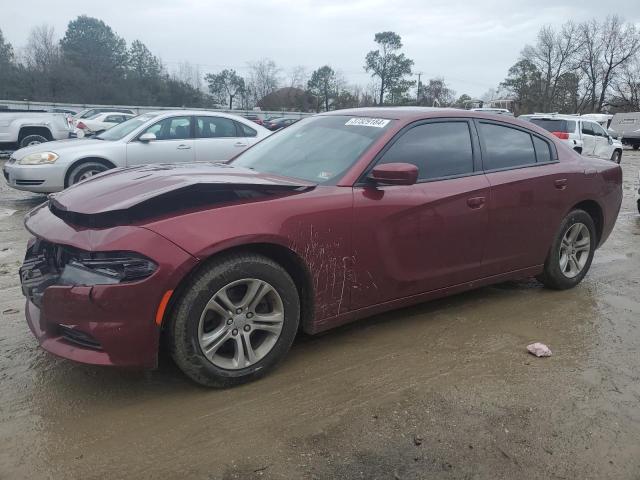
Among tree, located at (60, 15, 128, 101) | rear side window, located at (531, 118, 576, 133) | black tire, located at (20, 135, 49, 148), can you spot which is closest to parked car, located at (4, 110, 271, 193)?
black tire, located at (20, 135, 49, 148)

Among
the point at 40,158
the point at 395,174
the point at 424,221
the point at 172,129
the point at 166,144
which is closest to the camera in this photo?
the point at 395,174

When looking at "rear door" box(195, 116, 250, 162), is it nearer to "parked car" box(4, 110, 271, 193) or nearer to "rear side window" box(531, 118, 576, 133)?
"parked car" box(4, 110, 271, 193)

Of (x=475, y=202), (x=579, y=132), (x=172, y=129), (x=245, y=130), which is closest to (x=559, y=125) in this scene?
(x=579, y=132)

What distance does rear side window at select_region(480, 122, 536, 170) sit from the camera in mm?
4105

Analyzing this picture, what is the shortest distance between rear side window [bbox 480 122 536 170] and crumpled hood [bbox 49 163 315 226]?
161cm

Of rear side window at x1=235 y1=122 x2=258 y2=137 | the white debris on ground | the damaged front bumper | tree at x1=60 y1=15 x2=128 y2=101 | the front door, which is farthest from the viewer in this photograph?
tree at x1=60 y1=15 x2=128 y2=101

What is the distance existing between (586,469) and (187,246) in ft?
7.00

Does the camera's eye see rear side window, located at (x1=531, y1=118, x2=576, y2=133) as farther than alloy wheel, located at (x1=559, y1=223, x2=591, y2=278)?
Yes

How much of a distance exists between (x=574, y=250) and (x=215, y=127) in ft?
21.3

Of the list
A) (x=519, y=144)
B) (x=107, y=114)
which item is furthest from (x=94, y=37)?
(x=519, y=144)

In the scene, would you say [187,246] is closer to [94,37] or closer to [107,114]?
[107,114]

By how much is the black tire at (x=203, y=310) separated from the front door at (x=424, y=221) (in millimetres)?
492

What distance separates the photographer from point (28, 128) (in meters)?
15.0

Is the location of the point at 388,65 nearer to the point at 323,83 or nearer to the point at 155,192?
the point at 323,83
